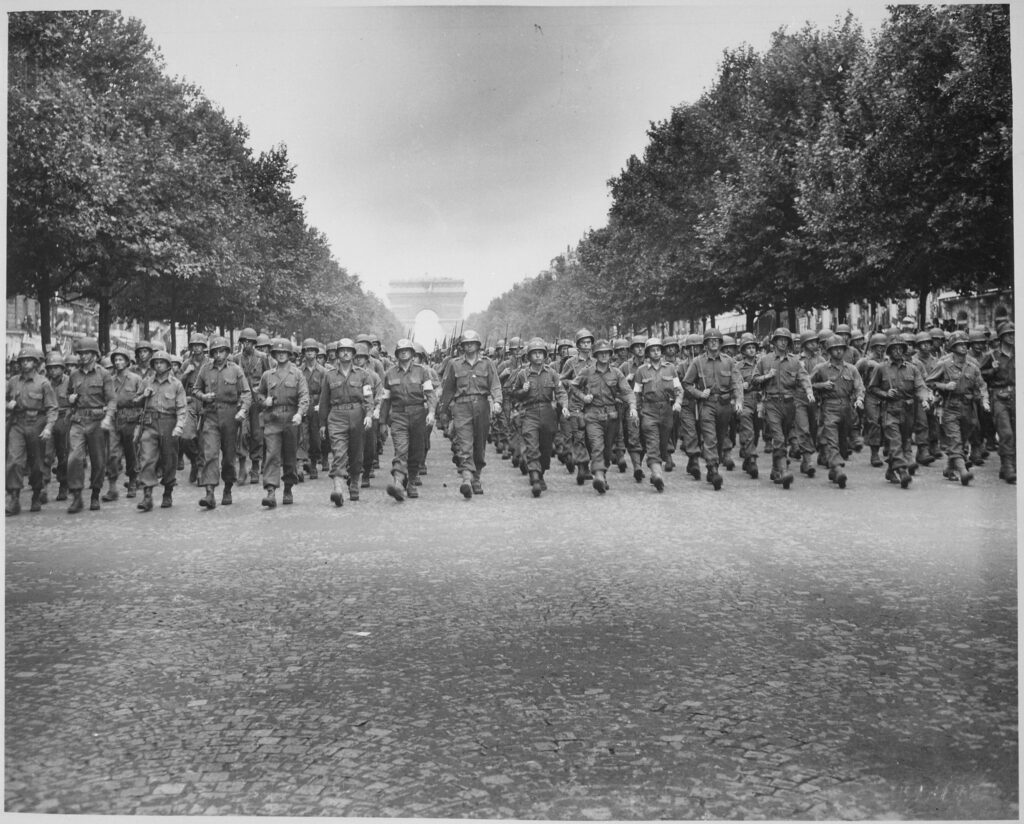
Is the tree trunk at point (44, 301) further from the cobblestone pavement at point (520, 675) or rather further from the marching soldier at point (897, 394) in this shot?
the marching soldier at point (897, 394)

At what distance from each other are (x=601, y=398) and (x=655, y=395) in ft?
2.60

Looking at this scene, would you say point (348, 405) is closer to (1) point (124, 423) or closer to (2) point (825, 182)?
(1) point (124, 423)

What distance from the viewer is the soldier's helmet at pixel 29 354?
12.0 metres

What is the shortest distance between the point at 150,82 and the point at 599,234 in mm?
14523

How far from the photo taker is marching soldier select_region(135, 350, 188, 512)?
12250 mm

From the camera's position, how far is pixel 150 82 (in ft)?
98.7

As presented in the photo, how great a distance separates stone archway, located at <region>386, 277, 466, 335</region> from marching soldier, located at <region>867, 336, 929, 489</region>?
53.2ft

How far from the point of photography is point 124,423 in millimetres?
13320

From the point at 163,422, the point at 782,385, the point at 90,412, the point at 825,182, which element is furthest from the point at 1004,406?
the point at 825,182

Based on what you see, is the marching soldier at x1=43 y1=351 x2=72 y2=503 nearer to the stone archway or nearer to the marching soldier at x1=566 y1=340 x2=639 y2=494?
the marching soldier at x1=566 y1=340 x2=639 y2=494

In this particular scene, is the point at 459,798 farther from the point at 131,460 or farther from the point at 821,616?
the point at 131,460

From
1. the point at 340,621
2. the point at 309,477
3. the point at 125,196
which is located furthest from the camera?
the point at 125,196

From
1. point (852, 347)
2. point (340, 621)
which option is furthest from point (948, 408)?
point (340, 621)

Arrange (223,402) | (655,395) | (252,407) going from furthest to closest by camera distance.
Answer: (252,407)
(655,395)
(223,402)
